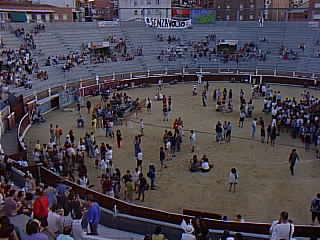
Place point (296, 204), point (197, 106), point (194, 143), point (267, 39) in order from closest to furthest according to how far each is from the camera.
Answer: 1. point (296, 204)
2. point (194, 143)
3. point (197, 106)
4. point (267, 39)

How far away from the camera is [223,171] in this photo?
18734 millimetres

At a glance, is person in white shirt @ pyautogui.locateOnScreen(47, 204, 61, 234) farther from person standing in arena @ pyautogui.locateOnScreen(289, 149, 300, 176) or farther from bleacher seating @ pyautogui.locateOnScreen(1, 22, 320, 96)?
bleacher seating @ pyautogui.locateOnScreen(1, 22, 320, 96)

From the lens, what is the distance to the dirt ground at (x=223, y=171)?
15.4 meters

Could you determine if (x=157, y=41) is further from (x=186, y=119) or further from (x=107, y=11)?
(x=107, y=11)

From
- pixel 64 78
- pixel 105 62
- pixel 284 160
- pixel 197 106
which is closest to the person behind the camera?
pixel 284 160

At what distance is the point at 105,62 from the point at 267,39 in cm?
1941

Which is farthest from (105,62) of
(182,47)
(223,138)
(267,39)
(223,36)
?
Result: (223,138)

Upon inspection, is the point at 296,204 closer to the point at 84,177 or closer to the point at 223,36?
the point at 84,177

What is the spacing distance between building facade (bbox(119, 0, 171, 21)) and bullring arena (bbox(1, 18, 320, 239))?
20.6m

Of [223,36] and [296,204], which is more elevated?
[223,36]

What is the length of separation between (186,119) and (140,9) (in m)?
50.1

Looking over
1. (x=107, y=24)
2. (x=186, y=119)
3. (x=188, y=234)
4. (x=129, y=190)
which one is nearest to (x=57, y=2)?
(x=107, y=24)

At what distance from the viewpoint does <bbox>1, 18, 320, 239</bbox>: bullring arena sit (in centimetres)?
1491

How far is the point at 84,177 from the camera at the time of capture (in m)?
16.3
